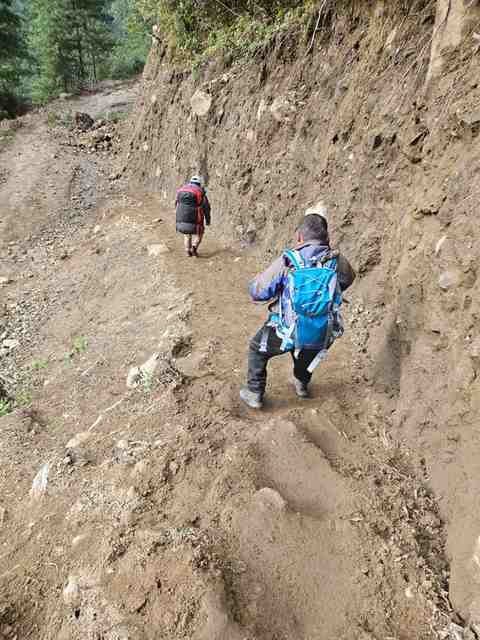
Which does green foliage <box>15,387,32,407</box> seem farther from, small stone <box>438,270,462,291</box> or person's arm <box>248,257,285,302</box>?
small stone <box>438,270,462,291</box>

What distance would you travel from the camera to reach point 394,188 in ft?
16.2

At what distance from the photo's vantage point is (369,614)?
2289mm

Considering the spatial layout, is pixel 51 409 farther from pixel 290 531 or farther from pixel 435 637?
pixel 435 637

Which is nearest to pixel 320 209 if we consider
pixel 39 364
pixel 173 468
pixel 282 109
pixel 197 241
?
pixel 282 109

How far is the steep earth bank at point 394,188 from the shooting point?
3.07 m

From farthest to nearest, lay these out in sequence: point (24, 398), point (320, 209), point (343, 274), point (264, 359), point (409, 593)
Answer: point (320, 209)
point (24, 398)
point (264, 359)
point (343, 274)
point (409, 593)

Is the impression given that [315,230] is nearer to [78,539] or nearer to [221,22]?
[78,539]

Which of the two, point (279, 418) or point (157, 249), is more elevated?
point (279, 418)

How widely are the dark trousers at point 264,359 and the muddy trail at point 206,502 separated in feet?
0.87

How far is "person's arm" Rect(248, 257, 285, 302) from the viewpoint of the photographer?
3.34 meters

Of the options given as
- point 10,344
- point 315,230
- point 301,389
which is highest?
point 315,230

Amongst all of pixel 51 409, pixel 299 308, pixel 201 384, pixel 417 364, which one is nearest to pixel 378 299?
pixel 417 364

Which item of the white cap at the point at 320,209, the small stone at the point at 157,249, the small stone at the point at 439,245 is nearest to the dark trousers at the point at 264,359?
the small stone at the point at 439,245

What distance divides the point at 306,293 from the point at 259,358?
0.86 metres
